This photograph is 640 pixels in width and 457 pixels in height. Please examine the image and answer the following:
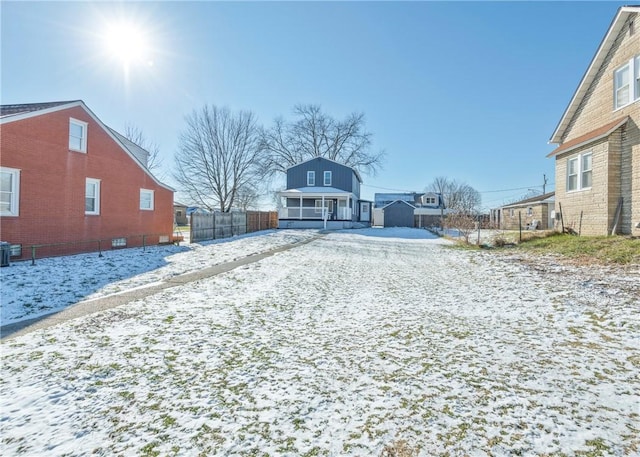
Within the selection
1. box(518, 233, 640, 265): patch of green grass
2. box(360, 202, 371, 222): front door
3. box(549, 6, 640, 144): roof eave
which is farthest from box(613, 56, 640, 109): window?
box(360, 202, 371, 222): front door

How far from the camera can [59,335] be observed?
13.4ft

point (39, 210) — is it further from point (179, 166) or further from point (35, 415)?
point (179, 166)

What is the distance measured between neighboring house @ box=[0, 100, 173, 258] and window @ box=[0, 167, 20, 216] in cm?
2

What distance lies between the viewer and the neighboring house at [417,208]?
45094 millimetres

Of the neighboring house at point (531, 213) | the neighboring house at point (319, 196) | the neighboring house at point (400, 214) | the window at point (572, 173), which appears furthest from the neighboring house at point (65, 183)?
the neighboring house at point (400, 214)

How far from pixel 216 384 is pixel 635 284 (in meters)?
7.55

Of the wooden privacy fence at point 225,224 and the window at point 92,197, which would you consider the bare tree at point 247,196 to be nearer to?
the wooden privacy fence at point 225,224

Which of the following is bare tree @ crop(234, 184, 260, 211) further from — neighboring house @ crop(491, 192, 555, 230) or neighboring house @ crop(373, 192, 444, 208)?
neighboring house @ crop(491, 192, 555, 230)

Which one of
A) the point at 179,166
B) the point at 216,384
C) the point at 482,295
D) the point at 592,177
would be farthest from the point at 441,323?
the point at 179,166

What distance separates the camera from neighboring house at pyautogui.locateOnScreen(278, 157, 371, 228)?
29.7m

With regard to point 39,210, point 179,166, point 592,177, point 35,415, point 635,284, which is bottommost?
point 35,415

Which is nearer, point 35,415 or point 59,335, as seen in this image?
point 35,415

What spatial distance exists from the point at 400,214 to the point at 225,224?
29863mm

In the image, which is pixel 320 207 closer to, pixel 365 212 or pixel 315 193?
pixel 315 193
